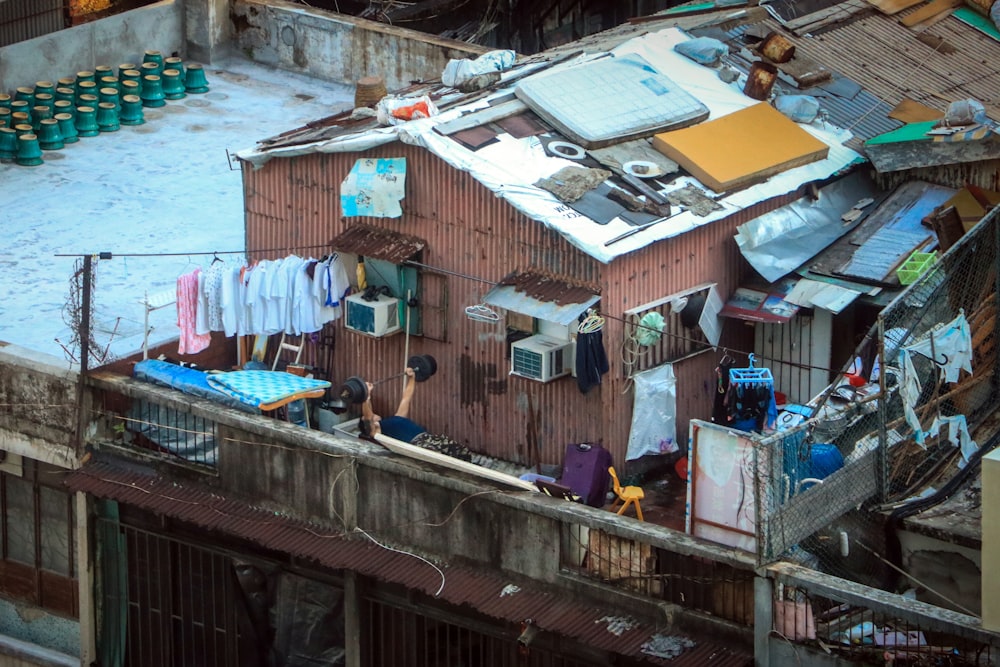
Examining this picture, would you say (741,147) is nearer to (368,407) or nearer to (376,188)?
(376,188)

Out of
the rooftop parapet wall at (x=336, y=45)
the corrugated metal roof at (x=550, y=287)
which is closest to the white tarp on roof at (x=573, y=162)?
the corrugated metal roof at (x=550, y=287)

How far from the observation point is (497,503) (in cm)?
1766

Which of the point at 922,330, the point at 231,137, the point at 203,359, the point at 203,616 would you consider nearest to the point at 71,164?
the point at 231,137

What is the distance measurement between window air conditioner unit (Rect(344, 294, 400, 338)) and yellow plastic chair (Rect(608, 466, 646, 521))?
2.95 m

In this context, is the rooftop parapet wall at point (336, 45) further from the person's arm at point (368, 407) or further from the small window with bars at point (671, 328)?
the small window with bars at point (671, 328)

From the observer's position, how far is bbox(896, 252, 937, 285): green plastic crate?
19.8 meters

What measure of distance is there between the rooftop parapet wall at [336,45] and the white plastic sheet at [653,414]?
29.2 ft

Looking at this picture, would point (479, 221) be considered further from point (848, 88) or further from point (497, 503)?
point (848, 88)

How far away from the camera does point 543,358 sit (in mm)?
19016

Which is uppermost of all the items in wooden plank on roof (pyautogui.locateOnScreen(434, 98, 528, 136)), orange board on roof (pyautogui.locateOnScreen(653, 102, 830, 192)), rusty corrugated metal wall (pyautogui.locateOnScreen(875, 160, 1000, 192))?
wooden plank on roof (pyautogui.locateOnScreen(434, 98, 528, 136))

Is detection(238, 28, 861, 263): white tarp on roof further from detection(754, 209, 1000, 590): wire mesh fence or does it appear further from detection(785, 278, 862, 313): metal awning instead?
detection(754, 209, 1000, 590): wire mesh fence

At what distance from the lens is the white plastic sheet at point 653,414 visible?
63.5 feet

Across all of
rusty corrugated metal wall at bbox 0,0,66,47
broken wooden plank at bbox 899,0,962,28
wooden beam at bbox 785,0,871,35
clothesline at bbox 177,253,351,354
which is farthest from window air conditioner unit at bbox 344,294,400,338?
rusty corrugated metal wall at bbox 0,0,66,47

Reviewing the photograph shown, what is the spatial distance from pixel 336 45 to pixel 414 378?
995 centimetres
